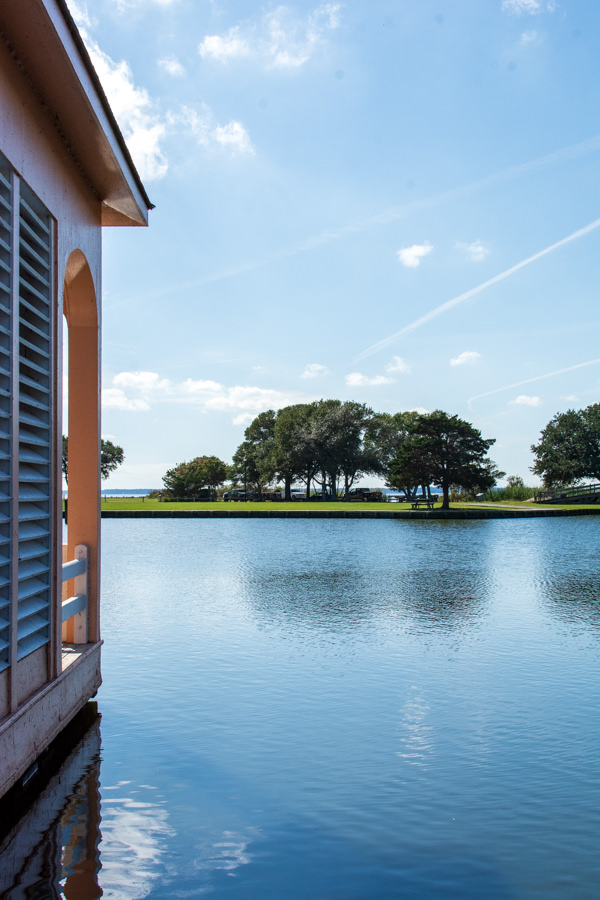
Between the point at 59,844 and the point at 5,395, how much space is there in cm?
246

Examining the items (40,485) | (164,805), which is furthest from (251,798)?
(40,485)

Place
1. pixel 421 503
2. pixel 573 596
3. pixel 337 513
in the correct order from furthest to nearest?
pixel 421 503 < pixel 337 513 < pixel 573 596

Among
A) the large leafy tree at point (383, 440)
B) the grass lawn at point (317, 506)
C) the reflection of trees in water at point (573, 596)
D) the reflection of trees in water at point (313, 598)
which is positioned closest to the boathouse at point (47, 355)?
the reflection of trees in water at point (313, 598)

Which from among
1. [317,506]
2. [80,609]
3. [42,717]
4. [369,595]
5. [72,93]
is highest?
[72,93]

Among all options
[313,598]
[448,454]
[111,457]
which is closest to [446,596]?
[313,598]

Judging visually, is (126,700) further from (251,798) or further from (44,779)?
(251,798)

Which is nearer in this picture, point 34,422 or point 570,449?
point 34,422

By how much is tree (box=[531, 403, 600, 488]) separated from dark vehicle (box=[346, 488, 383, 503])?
38.3 feet

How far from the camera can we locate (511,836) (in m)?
Answer: 4.12

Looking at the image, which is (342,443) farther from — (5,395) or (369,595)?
(5,395)

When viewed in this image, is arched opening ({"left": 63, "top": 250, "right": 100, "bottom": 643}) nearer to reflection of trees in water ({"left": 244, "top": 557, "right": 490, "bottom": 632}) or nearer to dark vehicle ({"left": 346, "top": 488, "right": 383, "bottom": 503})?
reflection of trees in water ({"left": 244, "top": 557, "right": 490, "bottom": 632})

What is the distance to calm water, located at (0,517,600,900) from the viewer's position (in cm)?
376

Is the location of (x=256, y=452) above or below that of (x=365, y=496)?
above

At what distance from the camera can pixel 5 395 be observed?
3746 mm
